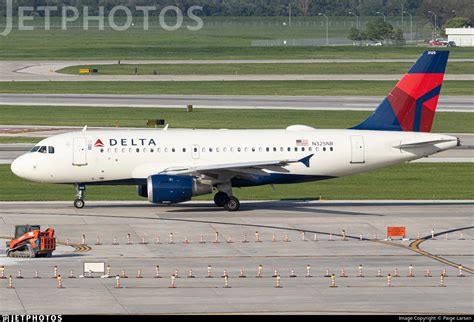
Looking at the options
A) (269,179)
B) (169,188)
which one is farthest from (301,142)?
(169,188)

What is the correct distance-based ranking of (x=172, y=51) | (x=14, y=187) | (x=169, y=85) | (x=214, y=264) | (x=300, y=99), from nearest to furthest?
1. (x=214, y=264)
2. (x=14, y=187)
3. (x=300, y=99)
4. (x=169, y=85)
5. (x=172, y=51)

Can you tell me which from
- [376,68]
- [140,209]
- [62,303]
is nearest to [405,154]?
[140,209]

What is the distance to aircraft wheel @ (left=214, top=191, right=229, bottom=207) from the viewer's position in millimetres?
59219

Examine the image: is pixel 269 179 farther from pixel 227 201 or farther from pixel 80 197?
pixel 80 197

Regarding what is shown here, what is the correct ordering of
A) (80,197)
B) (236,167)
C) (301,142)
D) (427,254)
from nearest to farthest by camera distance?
(427,254) < (236,167) < (80,197) < (301,142)

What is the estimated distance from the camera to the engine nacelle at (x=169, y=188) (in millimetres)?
Result: 56344

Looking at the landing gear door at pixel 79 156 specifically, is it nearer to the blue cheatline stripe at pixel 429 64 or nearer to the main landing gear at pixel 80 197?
the main landing gear at pixel 80 197

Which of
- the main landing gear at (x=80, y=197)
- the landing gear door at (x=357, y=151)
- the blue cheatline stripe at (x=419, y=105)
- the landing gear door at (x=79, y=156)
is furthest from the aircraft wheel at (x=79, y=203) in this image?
the blue cheatline stripe at (x=419, y=105)

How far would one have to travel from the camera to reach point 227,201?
5909cm

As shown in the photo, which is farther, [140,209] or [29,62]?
[29,62]

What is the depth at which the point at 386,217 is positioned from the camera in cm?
5669

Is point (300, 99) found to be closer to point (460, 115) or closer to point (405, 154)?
point (460, 115)

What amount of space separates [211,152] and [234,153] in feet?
4.12

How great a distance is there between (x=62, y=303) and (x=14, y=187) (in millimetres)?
32996
